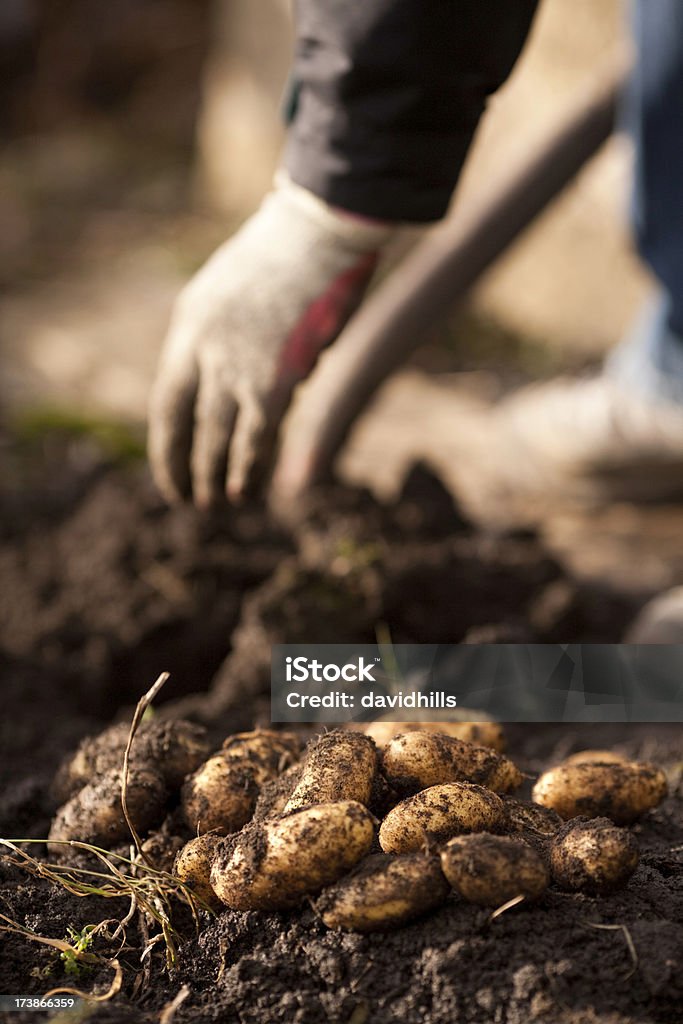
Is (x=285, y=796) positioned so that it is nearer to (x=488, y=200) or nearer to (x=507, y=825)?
(x=507, y=825)

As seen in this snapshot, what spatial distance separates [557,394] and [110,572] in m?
1.36

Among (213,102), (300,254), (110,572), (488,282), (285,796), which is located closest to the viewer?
(285,796)

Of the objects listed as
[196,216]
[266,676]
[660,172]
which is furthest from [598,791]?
[196,216]

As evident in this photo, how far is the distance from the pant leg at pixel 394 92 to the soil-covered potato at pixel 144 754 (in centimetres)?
81

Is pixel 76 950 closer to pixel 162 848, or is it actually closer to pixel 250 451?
pixel 162 848

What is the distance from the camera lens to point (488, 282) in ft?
12.5

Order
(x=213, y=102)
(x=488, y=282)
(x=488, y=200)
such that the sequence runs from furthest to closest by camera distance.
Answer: (x=213, y=102) < (x=488, y=282) < (x=488, y=200)

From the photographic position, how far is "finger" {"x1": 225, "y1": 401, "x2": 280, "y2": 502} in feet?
5.82

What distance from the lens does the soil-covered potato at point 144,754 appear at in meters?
1.27

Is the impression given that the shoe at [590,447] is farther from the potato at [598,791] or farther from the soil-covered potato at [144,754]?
the soil-covered potato at [144,754]

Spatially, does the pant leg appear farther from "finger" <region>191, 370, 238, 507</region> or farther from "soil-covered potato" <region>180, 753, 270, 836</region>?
"soil-covered potato" <region>180, 753, 270, 836</region>

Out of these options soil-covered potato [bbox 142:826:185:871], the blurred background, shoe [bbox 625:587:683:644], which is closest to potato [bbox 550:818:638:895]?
soil-covered potato [bbox 142:826:185:871]

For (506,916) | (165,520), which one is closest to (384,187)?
(165,520)

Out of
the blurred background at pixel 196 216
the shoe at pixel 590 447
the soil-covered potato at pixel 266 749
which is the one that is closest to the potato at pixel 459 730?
the soil-covered potato at pixel 266 749
